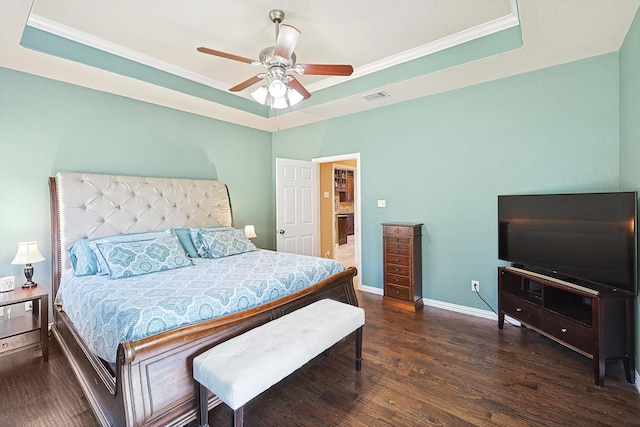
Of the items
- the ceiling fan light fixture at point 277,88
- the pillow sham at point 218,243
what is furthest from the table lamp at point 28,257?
the ceiling fan light fixture at point 277,88

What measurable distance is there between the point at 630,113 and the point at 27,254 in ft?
16.6

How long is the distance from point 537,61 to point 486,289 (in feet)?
7.72

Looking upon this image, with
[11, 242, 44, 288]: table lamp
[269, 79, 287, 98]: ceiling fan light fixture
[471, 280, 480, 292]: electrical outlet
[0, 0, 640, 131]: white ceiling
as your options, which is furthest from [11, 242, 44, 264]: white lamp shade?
[471, 280, 480, 292]: electrical outlet

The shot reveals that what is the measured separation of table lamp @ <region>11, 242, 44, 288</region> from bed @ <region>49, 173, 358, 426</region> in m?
0.23

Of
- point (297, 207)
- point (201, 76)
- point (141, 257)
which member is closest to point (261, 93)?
point (201, 76)

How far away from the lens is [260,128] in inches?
199

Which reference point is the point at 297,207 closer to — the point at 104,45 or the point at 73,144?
the point at 73,144

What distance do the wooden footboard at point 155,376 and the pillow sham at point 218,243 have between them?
136 cm

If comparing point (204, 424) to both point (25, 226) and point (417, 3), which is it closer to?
point (25, 226)

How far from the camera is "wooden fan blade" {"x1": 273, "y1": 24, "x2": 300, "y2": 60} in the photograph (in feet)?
6.66

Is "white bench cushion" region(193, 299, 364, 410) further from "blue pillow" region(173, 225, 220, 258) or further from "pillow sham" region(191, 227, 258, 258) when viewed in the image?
"blue pillow" region(173, 225, 220, 258)

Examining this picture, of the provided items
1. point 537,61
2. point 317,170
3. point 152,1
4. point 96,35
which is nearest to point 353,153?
point 317,170

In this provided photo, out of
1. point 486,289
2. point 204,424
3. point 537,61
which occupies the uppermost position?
point 537,61

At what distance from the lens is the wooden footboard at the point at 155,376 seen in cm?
152
